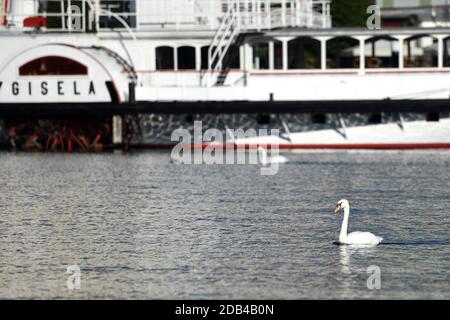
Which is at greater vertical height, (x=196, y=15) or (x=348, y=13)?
(x=196, y=15)

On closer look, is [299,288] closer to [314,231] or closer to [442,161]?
[314,231]

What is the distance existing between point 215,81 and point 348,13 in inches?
843

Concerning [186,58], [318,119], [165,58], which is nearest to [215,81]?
[186,58]

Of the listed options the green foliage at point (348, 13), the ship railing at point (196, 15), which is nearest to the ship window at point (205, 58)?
the ship railing at point (196, 15)

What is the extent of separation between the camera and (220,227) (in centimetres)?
3145

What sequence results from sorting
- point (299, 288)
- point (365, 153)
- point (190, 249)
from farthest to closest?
1. point (365, 153)
2. point (190, 249)
3. point (299, 288)

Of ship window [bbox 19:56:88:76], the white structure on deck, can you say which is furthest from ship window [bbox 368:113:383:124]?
ship window [bbox 19:56:88:76]

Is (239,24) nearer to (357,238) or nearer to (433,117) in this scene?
(433,117)

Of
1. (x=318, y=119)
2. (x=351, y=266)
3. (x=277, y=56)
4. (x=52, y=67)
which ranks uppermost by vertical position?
(x=52, y=67)

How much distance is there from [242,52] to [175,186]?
990 cm

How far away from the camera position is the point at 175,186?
40.0 m

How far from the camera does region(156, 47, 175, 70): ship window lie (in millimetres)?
49125

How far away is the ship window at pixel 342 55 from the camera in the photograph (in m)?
53.3
